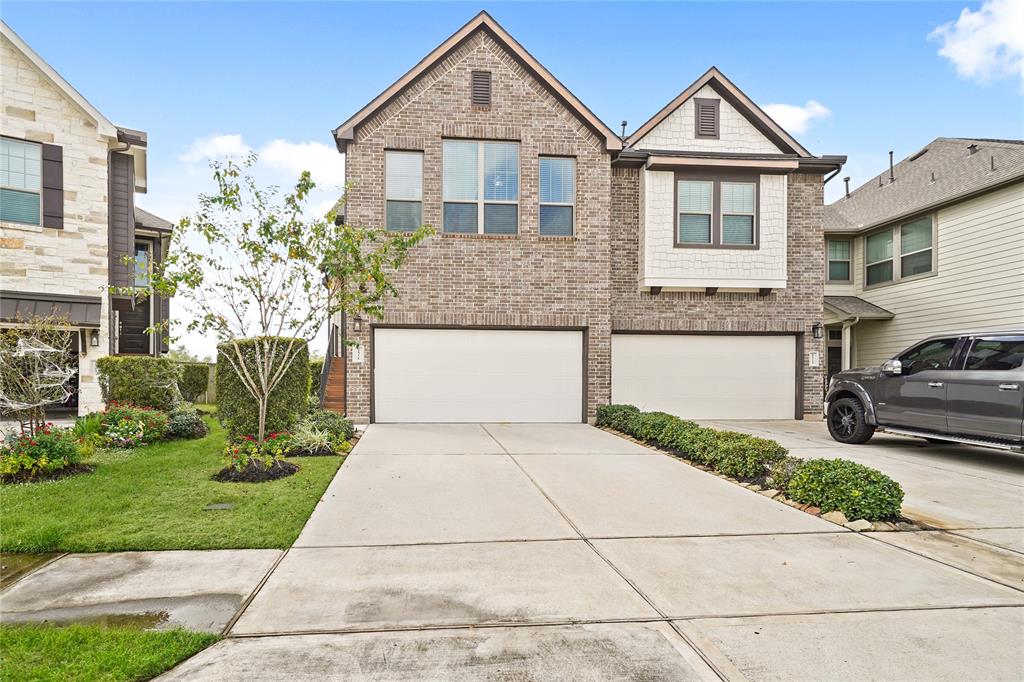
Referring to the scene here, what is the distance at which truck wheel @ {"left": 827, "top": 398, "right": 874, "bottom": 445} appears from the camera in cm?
974

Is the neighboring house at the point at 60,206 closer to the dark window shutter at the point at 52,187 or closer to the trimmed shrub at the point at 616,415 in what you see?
the dark window shutter at the point at 52,187

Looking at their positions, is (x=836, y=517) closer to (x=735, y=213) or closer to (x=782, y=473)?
(x=782, y=473)

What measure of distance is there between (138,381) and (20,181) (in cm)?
540

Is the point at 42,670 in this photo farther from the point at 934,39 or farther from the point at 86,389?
the point at 934,39

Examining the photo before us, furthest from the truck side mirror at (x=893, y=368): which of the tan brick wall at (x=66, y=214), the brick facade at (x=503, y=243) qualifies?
the tan brick wall at (x=66, y=214)

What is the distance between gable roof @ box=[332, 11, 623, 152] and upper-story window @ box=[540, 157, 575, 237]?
1.07m

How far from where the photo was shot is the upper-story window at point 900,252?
14.9m

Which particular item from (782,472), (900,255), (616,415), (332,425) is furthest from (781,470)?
(900,255)

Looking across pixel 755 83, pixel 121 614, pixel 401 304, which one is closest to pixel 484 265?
pixel 401 304

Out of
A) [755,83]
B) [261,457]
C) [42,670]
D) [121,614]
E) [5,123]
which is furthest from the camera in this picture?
[755,83]

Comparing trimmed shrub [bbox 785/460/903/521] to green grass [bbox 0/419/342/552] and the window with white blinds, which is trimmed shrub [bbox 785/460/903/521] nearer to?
green grass [bbox 0/419/342/552]

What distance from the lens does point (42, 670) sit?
260 cm

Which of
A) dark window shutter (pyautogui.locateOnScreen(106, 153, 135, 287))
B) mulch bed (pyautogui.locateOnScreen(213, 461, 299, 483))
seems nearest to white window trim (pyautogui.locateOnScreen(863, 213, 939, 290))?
mulch bed (pyautogui.locateOnScreen(213, 461, 299, 483))

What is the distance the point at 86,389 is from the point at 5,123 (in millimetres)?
5634
